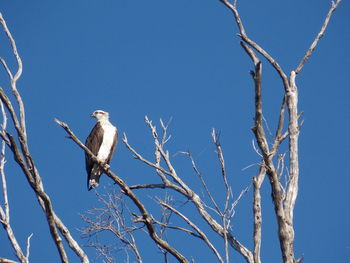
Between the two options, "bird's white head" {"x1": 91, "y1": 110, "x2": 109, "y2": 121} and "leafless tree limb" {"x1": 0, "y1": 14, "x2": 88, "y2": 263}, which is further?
"bird's white head" {"x1": 91, "y1": 110, "x2": 109, "y2": 121}

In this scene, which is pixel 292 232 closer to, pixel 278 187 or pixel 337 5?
pixel 278 187

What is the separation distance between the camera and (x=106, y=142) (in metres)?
9.53

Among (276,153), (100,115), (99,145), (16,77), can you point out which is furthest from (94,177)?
(276,153)

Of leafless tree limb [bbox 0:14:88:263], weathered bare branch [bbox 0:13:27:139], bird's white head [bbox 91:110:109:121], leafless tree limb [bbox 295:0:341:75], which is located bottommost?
leafless tree limb [bbox 0:14:88:263]

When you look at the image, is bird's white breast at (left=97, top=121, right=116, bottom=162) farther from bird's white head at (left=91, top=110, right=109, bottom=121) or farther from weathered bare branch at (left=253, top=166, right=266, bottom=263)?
weathered bare branch at (left=253, top=166, right=266, bottom=263)

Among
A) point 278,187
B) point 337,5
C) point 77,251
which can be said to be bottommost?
point 77,251

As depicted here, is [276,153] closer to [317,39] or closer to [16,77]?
[317,39]

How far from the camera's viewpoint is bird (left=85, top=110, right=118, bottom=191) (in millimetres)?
9234

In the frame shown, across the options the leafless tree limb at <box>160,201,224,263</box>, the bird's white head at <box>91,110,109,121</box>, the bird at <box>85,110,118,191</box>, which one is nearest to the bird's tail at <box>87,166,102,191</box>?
the bird at <box>85,110,118,191</box>

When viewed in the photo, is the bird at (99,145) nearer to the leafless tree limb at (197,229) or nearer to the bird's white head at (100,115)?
the bird's white head at (100,115)

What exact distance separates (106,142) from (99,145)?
0.14 metres

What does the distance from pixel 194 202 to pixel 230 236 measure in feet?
2.36

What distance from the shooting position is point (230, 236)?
5.40 m

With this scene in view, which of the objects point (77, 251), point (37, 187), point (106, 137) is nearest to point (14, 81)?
point (37, 187)
